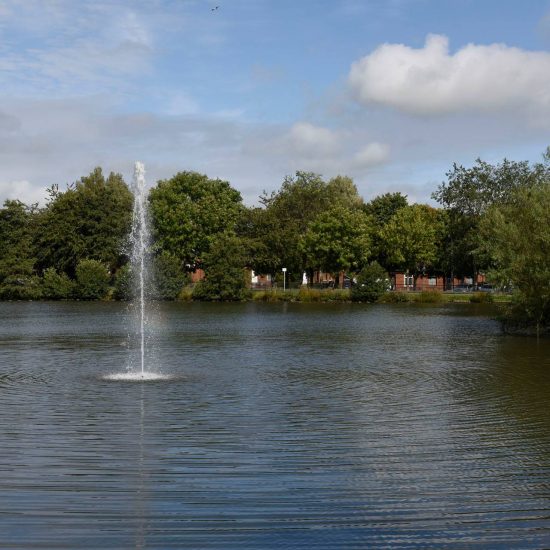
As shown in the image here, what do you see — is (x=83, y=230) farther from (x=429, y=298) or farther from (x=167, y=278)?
(x=429, y=298)

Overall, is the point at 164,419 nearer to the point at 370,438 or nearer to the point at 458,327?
the point at 370,438

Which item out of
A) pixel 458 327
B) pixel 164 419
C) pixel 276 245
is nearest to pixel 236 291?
pixel 276 245

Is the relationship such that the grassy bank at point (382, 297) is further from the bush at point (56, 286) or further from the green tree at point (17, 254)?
the green tree at point (17, 254)

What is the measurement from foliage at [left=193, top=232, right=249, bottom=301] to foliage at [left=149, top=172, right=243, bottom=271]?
152 inches

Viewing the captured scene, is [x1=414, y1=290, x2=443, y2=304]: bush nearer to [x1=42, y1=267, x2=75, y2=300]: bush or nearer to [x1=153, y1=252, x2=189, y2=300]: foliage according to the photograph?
[x1=153, y1=252, x2=189, y2=300]: foliage

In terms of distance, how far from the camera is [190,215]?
10000 cm

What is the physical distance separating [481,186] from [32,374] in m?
82.0

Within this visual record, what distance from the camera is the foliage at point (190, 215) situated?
328 ft

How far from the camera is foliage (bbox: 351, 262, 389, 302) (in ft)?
285

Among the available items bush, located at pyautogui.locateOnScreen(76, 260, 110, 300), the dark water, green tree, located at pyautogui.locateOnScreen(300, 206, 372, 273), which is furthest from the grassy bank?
the dark water

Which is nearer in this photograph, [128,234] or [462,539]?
[462,539]

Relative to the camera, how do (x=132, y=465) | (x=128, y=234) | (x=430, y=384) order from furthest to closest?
(x=128, y=234)
(x=430, y=384)
(x=132, y=465)

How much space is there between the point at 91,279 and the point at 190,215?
15.0 metres

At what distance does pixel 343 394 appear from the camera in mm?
20234
